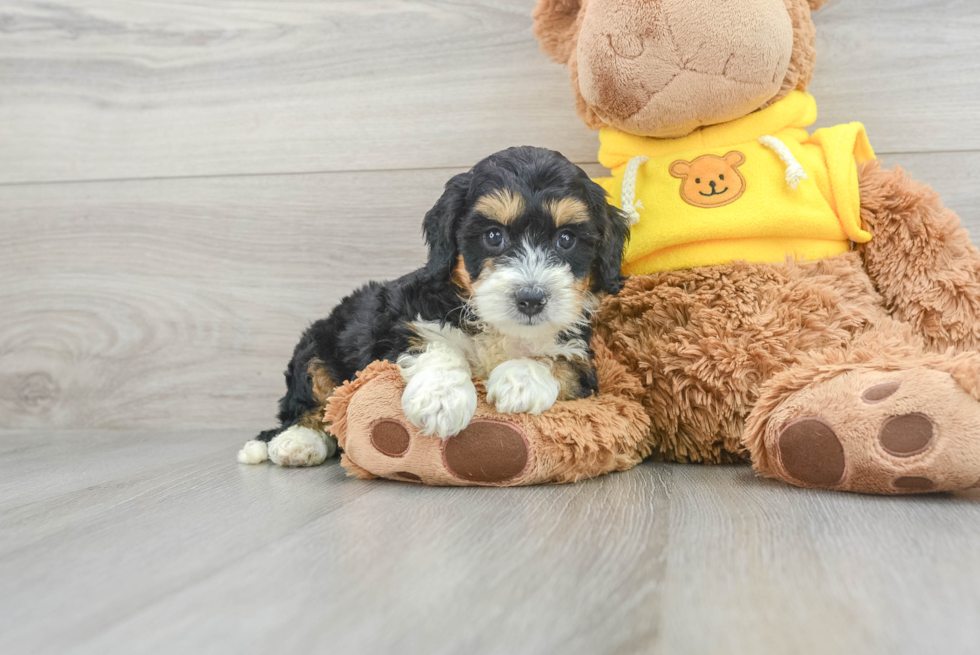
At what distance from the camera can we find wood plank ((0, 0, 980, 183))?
2.24m

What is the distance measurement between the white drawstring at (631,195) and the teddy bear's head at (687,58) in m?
0.09

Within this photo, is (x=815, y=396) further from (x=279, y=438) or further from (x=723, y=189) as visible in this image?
(x=279, y=438)

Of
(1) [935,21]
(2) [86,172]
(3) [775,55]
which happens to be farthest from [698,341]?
(2) [86,172]

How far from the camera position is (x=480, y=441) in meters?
1.50

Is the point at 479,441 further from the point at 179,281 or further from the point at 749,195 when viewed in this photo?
the point at 179,281

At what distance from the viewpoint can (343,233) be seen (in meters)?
2.58

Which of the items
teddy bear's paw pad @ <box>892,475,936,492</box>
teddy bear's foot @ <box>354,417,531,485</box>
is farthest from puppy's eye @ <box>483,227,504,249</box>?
teddy bear's paw pad @ <box>892,475,936,492</box>

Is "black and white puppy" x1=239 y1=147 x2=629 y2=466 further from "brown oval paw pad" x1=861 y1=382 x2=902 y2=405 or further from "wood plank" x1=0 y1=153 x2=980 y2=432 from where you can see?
"wood plank" x1=0 y1=153 x2=980 y2=432

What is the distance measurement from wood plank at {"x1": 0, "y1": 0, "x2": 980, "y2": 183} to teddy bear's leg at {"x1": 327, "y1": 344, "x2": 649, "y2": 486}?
111 centimetres

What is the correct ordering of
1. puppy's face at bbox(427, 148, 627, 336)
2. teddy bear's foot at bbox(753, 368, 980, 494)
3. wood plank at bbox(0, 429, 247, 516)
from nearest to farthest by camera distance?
teddy bear's foot at bbox(753, 368, 980, 494) → puppy's face at bbox(427, 148, 627, 336) → wood plank at bbox(0, 429, 247, 516)

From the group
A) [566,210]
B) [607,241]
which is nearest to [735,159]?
[607,241]

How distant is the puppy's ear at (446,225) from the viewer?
165 cm

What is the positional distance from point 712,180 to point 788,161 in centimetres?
18

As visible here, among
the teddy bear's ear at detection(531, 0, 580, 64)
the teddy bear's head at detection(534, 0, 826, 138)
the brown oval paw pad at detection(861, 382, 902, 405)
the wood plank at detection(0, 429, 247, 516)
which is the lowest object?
the wood plank at detection(0, 429, 247, 516)
